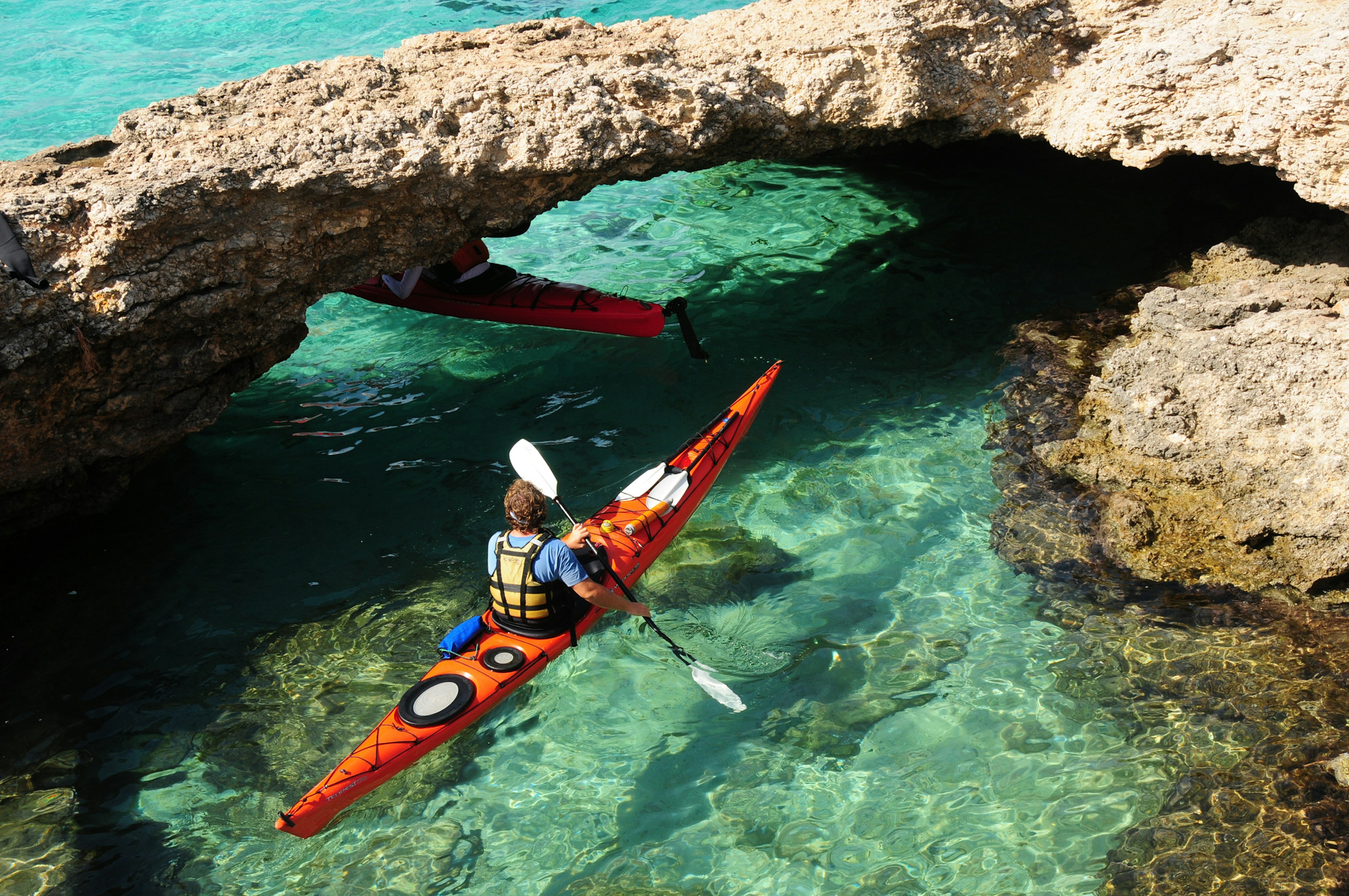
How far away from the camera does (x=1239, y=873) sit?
3.46m

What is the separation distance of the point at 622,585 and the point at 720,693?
767mm

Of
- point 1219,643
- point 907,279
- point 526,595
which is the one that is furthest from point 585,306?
point 1219,643

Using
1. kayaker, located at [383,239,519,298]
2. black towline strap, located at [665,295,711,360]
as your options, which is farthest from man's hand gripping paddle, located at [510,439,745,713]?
kayaker, located at [383,239,519,298]

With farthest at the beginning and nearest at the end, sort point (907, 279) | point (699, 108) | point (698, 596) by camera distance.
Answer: point (907, 279) < point (699, 108) < point (698, 596)

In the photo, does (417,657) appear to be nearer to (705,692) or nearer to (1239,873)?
(705,692)

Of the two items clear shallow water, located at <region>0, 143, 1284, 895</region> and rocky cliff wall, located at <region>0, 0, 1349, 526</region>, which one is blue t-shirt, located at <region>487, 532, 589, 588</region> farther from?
rocky cliff wall, located at <region>0, 0, 1349, 526</region>

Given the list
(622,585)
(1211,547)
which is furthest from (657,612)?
(1211,547)

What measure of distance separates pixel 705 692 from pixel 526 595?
3.44ft

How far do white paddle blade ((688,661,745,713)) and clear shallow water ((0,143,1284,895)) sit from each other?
0.20ft

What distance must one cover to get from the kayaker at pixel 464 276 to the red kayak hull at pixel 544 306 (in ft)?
0.15

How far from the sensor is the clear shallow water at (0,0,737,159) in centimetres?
1140

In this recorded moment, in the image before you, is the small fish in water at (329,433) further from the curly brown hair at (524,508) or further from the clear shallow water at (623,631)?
the curly brown hair at (524,508)

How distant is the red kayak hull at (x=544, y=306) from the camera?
7012mm

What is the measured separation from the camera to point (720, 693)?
14.4 feet
